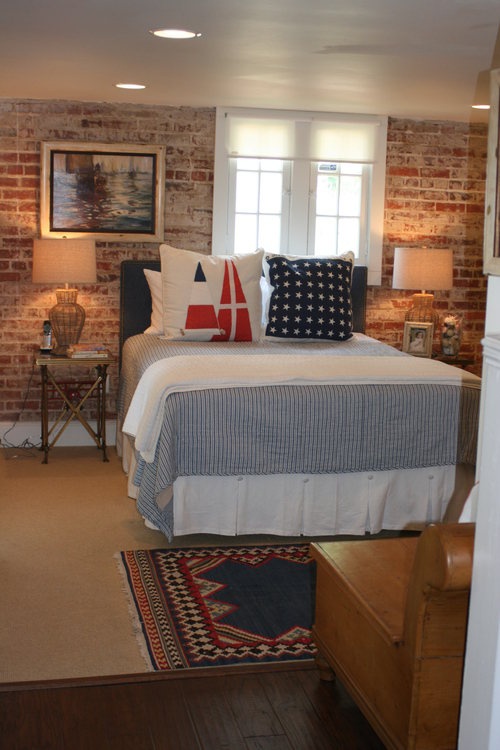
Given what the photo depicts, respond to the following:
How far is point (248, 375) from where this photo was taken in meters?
4.17

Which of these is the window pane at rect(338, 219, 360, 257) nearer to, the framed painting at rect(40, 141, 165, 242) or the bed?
the framed painting at rect(40, 141, 165, 242)

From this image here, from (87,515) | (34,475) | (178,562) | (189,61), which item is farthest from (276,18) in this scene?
(34,475)

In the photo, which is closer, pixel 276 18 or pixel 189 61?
pixel 276 18

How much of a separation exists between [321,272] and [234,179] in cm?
99

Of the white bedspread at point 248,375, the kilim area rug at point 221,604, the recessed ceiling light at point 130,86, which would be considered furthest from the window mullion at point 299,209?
the kilim area rug at point 221,604

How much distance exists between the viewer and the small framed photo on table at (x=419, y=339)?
607cm

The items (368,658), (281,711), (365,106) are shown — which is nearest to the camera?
(368,658)

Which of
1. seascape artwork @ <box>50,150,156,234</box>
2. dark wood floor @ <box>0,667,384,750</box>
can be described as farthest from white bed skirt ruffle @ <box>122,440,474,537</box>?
seascape artwork @ <box>50,150,156,234</box>

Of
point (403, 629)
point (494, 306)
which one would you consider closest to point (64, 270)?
point (403, 629)

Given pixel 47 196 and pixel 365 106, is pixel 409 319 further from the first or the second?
pixel 47 196

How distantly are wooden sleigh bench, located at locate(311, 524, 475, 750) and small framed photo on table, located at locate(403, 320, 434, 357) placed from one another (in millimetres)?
3339

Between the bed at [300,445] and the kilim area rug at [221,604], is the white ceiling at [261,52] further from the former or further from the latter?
the kilim area rug at [221,604]

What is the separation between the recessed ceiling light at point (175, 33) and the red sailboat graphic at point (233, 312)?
1.82 meters

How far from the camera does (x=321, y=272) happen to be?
560 centimetres
